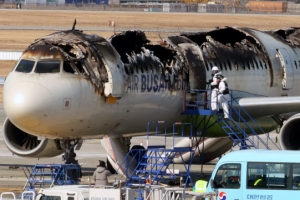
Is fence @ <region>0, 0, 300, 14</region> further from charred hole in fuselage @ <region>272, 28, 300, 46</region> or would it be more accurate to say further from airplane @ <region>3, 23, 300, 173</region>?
airplane @ <region>3, 23, 300, 173</region>

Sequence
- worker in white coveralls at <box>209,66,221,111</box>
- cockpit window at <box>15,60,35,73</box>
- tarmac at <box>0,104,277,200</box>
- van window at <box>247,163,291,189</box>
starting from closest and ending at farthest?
van window at <box>247,163,291,189</box>, cockpit window at <box>15,60,35,73</box>, worker in white coveralls at <box>209,66,221,111</box>, tarmac at <box>0,104,277,200</box>

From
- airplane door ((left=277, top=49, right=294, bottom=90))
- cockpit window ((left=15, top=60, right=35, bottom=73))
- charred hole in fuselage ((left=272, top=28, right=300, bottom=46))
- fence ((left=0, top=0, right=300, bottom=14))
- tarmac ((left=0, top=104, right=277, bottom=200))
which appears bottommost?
fence ((left=0, top=0, right=300, bottom=14))

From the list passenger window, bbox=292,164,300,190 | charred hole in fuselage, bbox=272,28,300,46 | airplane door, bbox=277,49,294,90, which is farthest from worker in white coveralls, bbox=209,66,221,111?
passenger window, bbox=292,164,300,190

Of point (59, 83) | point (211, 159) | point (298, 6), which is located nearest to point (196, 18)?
point (298, 6)

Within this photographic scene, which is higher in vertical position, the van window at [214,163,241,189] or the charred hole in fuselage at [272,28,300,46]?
the charred hole in fuselage at [272,28,300,46]

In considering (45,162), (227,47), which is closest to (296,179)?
(227,47)

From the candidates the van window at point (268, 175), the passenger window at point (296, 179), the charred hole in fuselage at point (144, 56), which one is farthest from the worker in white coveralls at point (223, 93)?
the passenger window at point (296, 179)

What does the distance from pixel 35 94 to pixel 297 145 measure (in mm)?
9628

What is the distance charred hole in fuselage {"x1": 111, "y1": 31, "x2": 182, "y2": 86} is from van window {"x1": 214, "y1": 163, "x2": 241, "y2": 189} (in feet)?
18.8

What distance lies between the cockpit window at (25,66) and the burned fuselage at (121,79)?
0.03m

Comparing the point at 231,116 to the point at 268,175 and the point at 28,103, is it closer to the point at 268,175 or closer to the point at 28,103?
the point at 28,103

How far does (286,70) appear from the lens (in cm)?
3388

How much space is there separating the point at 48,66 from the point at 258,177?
6.98m

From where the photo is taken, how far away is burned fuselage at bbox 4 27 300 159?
88.1ft
